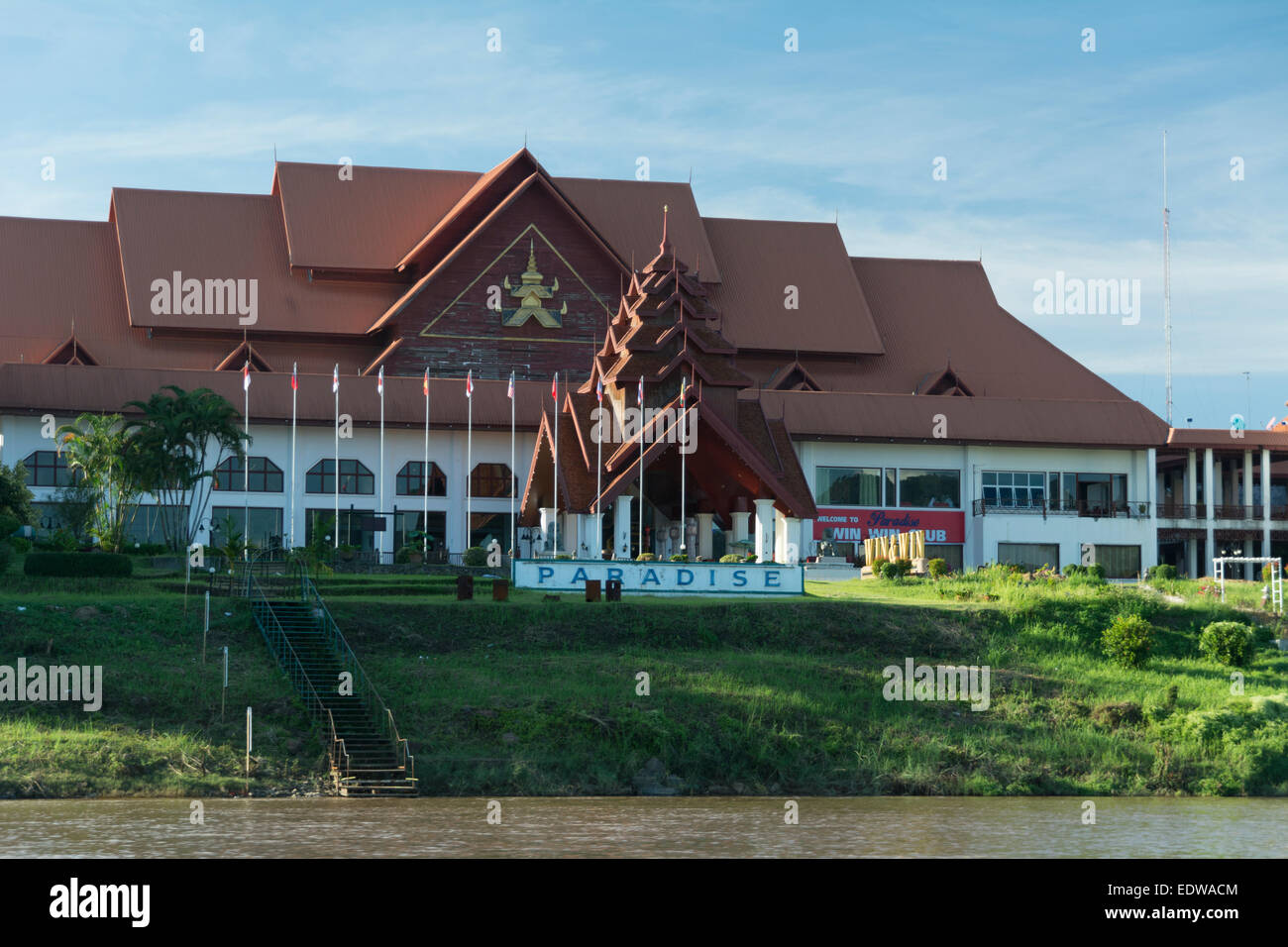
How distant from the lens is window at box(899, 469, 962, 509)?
59719 mm

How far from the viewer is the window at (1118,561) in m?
59.8

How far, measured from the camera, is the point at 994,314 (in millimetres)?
69375

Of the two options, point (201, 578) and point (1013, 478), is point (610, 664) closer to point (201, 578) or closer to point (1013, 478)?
point (201, 578)

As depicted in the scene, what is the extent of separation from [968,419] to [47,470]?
32.9 meters

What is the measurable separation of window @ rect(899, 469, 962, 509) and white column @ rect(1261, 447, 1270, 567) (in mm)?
13074

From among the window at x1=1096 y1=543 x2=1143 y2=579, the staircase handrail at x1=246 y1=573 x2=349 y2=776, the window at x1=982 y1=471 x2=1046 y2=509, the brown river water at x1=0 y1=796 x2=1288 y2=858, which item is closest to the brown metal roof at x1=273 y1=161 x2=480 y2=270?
the window at x1=982 y1=471 x2=1046 y2=509

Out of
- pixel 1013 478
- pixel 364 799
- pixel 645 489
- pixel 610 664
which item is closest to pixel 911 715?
pixel 610 664

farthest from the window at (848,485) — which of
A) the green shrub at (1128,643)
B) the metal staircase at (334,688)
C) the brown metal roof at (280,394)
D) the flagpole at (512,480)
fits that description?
the metal staircase at (334,688)

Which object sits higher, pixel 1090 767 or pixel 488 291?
pixel 488 291

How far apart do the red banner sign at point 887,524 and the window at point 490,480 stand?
1132cm

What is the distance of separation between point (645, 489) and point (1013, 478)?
719 inches

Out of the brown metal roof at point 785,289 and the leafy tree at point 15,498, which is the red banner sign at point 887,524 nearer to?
the brown metal roof at point 785,289

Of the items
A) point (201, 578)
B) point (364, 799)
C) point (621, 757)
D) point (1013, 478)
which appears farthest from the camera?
point (1013, 478)

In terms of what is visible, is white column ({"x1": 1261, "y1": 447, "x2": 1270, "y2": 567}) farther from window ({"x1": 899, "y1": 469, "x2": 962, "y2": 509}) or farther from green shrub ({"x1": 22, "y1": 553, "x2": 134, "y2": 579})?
green shrub ({"x1": 22, "y1": 553, "x2": 134, "y2": 579})
